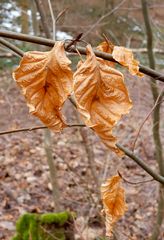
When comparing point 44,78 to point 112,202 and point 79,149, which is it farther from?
point 79,149

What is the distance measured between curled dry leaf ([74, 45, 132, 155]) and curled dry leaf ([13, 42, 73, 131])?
39 millimetres

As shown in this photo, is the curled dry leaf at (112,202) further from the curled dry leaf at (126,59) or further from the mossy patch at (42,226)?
the mossy patch at (42,226)

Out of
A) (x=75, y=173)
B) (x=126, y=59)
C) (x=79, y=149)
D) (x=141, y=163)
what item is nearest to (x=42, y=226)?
(x=75, y=173)

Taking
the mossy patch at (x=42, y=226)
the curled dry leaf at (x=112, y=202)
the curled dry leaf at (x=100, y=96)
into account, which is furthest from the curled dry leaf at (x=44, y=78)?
the mossy patch at (x=42, y=226)

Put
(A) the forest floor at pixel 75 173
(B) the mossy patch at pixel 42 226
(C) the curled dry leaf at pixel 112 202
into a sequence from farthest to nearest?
(A) the forest floor at pixel 75 173 < (B) the mossy patch at pixel 42 226 < (C) the curled dry leaf at pixel 112 202

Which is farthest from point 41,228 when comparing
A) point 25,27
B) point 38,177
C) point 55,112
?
point 25,27

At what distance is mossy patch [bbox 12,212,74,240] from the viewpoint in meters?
4.26

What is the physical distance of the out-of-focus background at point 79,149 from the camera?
519cm

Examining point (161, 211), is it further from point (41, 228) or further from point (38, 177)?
point (38, 177)

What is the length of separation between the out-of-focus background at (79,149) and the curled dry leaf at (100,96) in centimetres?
337

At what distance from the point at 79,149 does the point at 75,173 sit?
2584 mm

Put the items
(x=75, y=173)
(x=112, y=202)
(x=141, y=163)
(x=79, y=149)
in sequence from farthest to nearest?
(x=79, y=149) < (x=75, y=173) < (x=141, y=163) < (x=112, y=202)

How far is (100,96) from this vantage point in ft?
3.28

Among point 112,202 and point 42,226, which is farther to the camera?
point 42,226
